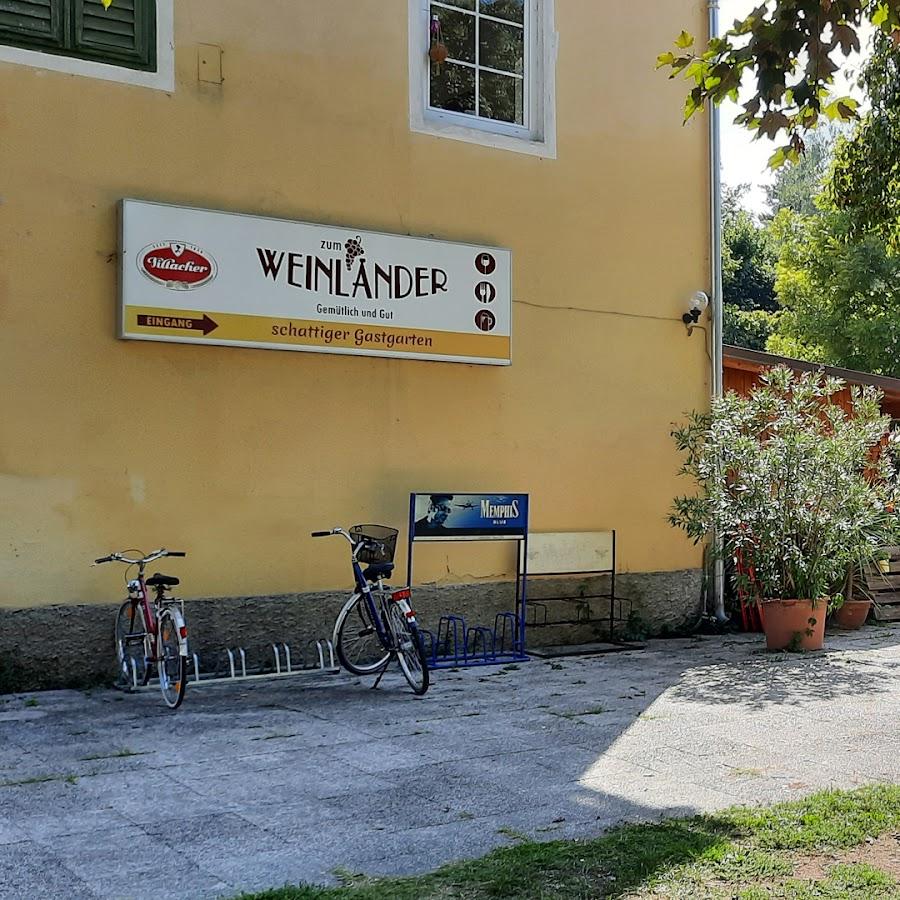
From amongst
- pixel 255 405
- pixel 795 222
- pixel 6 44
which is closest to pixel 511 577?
pixel 255 405

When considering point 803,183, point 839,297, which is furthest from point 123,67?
point 803,183

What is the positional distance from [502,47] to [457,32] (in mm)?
489

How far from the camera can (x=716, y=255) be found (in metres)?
11.7

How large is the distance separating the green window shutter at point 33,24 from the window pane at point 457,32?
3.25 meters

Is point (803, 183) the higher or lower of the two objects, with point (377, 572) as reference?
higher

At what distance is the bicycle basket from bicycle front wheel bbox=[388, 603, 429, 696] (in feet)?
1.74

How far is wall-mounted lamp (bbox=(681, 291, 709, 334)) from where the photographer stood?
11469 mm

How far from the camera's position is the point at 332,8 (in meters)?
9.51

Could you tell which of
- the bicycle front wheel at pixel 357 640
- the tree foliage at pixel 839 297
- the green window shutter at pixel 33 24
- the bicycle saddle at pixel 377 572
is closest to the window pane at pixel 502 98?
the green window shutter at pixel 33 24

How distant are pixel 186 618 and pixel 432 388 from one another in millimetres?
2738

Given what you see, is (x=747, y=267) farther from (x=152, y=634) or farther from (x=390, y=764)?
(x=390, y=764)

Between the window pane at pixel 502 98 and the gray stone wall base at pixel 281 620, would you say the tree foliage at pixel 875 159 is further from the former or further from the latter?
the gray stone wall base at pixel 281 620

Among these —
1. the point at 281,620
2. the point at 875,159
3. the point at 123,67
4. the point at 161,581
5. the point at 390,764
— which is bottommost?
the point at 390,764

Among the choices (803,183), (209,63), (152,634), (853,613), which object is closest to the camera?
(152,634)
